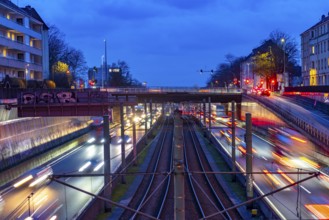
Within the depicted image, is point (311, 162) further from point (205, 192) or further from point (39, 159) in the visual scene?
point (39, 159)

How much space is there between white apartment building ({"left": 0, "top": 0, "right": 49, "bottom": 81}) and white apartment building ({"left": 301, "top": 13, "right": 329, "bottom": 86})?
158ft

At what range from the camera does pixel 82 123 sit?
68.6 meters

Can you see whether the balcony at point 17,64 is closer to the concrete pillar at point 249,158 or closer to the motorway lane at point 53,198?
the motorway lane at point 53,198

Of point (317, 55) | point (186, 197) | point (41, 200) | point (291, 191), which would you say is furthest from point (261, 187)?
point (317, 55)

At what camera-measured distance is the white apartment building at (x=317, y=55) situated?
82.1m

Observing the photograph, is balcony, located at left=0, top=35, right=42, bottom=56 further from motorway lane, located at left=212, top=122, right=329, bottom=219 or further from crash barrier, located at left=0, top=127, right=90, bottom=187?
motorway lane, located at left=212, top=122, right=329, bottom=219

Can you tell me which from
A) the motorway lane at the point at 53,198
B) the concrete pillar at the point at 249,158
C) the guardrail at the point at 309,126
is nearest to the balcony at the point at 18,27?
the motorway lane at the point at 53,198

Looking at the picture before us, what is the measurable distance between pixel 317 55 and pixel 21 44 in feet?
172

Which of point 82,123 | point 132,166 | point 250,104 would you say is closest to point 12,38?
point 82,123

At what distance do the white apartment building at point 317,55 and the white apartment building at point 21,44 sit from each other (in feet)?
158

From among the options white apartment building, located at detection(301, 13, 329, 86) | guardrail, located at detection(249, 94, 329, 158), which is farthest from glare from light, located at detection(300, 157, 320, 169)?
white apartment building, located at detection(301, 13, 329, 86)

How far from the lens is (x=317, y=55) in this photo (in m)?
86.8

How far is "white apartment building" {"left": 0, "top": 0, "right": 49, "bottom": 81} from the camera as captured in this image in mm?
63250

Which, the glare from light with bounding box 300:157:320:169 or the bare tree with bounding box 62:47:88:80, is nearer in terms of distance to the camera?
the glare from light with bounding box 300:157:320:169
